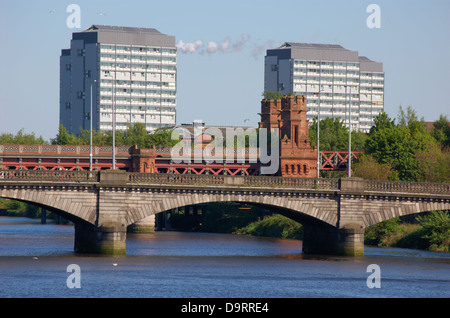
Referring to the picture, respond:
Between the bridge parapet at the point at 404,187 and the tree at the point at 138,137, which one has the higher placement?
the tree at the point at 138,137

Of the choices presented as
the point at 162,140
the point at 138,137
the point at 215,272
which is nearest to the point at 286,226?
the point at 215,272

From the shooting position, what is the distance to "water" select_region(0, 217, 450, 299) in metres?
55.1

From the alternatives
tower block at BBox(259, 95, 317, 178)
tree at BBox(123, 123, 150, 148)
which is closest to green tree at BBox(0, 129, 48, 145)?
tree at BBox(123, 123, 150, 148)

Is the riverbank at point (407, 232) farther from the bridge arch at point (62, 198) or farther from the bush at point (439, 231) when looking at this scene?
the bridge arch at point (62, 198)

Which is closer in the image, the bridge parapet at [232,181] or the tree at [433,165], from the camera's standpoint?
the bridge parapet at [232,181]

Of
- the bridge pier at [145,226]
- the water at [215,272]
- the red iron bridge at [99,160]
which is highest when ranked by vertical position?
the red iron bridge at [99,160]

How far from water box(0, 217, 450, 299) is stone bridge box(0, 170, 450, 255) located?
8.44 ft

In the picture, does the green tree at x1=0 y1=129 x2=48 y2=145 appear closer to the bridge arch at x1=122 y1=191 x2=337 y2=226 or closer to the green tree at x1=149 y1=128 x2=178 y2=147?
the green tree at x1=149 y1=128 x2=178 y2=147

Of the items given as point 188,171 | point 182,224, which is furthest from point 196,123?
point 188,171

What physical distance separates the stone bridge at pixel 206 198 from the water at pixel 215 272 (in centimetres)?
257

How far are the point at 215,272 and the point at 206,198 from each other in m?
11.6

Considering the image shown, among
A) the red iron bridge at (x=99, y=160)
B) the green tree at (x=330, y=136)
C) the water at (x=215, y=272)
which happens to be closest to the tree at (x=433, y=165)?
the red iron bridge at (x=99, y=160)

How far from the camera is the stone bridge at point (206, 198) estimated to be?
73250 millimetres
